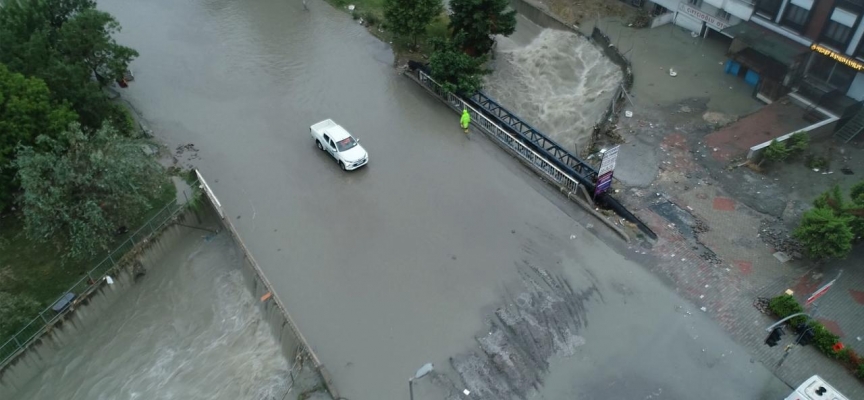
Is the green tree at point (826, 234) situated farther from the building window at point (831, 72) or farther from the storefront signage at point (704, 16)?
the storefront signage at point (704, 16)

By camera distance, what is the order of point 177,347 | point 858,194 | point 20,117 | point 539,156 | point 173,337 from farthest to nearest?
point 539,156 < point 858,194 < point 20,117 < point 173,337 < point 177,347

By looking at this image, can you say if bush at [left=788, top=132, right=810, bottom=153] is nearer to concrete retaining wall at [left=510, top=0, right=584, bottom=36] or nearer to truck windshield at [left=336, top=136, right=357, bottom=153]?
concrete retaining wall at [left=510, top=0, right=584, bottom=36]

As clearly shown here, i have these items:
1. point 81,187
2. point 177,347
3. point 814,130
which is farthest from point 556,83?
point 81,187

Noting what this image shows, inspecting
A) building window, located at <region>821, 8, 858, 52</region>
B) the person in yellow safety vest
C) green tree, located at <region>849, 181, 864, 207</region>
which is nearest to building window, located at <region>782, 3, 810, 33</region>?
building window, located at <region>821, 8, 858, 52</region>

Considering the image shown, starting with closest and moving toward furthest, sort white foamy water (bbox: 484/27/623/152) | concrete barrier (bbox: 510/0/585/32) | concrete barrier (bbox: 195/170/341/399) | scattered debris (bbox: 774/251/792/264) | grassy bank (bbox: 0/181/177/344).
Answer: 1. concrete barrier (bbox: 195/170/341/399)
2. grassy bank (bbox: 0/181/177/344)
3. scattered debris (bbox: 774/251/792/264)
4. white foamy water (bbox: 484/27/623/152)
5. concrete barrier (bbox: 510/0/585/32)

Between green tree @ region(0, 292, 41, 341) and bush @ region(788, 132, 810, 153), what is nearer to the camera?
green tree @ region(0, 292, 41, 341)

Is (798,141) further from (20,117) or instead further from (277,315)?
(20,117)

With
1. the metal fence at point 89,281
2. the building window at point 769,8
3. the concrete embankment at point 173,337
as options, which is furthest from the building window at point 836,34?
the metal fence at point 89,281
